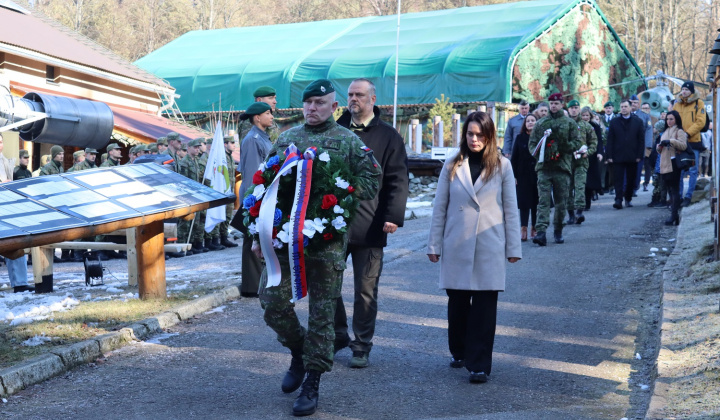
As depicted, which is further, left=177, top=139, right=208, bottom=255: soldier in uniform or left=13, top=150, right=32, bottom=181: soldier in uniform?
left=177, top=139, right=208, bottom=255: soldier in uniform

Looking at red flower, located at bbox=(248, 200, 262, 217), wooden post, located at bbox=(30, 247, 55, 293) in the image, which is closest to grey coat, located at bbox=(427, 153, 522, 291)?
red flower, located at bbox=(248, 200, 262, 217)

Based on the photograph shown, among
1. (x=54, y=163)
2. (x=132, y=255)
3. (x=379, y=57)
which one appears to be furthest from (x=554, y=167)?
(x=379, y=57)

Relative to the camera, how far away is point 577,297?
381 inches

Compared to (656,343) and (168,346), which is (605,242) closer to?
(656,343)

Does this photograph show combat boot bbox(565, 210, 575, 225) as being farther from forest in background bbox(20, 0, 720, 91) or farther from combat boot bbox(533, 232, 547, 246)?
forest in background bbox(20, 0, 720, 91)

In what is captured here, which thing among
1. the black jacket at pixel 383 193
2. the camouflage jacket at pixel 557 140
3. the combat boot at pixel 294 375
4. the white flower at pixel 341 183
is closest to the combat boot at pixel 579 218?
the camouflage jacket at pixel 557 140

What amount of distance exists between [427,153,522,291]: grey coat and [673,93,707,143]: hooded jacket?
10466 mm

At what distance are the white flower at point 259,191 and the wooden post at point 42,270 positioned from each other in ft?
17.9

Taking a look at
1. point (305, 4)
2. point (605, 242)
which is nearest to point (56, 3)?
point (305, 4)

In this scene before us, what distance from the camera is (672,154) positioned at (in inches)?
607

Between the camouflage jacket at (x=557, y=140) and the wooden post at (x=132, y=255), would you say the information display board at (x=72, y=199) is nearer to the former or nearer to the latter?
the wooden post at (x=132, y=255)

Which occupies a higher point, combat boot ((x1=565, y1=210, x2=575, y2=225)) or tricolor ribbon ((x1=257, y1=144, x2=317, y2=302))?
tricolor ribbon ((x1=257, y1=144, x2=317, y2=302))

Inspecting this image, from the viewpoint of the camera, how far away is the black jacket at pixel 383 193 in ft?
22.0

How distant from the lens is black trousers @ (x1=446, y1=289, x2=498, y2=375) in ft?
20.8
